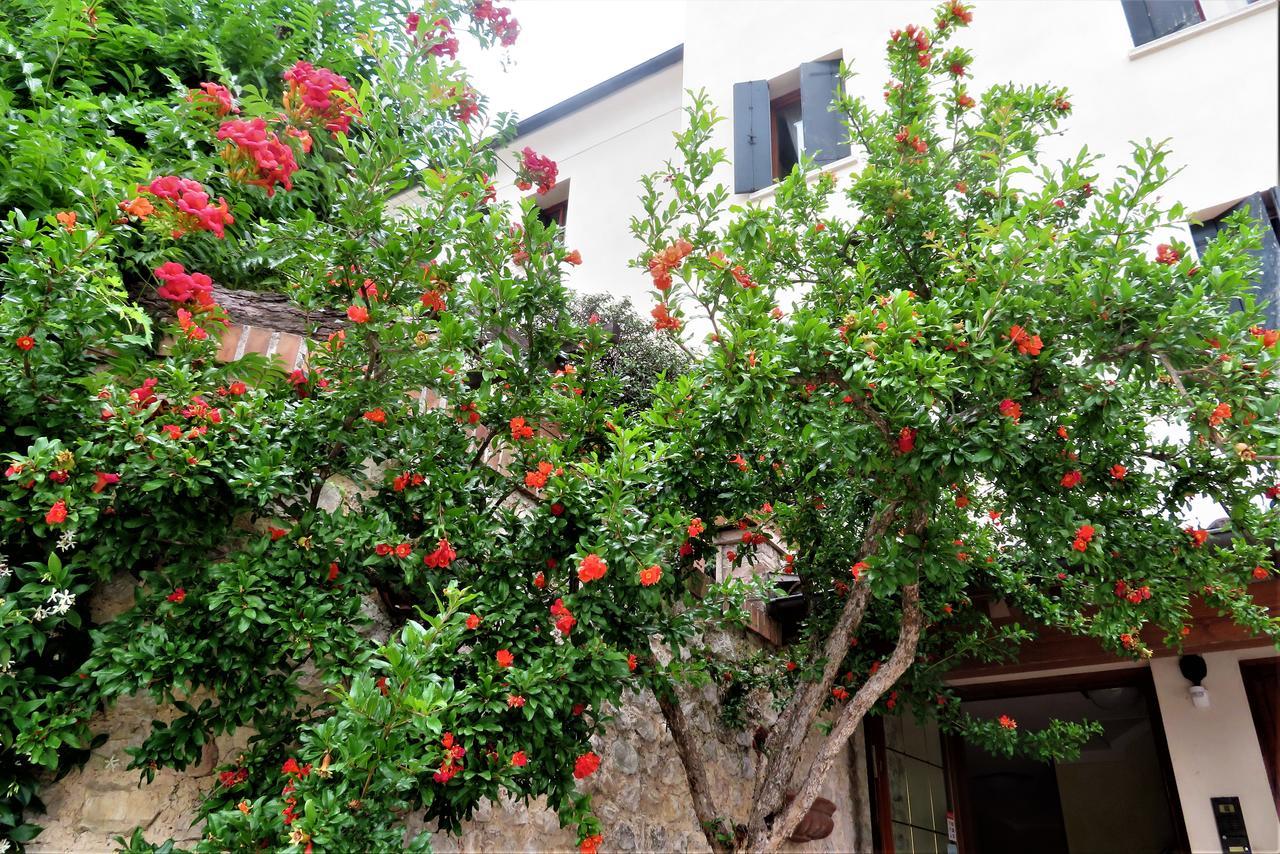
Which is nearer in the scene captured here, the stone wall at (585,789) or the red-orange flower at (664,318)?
the stone wall at (585,789)

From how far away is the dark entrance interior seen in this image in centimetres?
746

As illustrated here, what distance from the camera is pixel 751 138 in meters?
7.09

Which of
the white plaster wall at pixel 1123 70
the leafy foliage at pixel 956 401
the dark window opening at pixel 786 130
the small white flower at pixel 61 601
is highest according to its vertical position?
the dark window opening at pixel 786 130

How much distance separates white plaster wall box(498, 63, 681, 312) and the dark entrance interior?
5427 mm

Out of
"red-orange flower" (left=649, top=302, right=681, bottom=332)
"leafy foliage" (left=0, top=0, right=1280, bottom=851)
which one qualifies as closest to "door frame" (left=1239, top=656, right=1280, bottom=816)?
"leafy foliage" (left=0, top=0, right=1280, bottom=851)

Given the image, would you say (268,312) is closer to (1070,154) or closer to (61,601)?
(61,601)

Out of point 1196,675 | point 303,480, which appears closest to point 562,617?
point 303,480

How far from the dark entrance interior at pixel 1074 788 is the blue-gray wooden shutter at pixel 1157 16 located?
5.29 meters

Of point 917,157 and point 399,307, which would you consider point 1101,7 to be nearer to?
point 917,157

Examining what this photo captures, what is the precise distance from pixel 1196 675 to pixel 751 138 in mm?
Answer: 5498

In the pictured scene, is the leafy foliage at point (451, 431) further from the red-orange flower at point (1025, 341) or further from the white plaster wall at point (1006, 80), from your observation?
the white plaster wall at point (1006, 80)

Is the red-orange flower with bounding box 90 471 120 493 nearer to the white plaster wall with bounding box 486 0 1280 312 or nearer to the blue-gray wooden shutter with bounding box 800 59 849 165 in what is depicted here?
the white plaster wall with bounding box 486 0 1280 312

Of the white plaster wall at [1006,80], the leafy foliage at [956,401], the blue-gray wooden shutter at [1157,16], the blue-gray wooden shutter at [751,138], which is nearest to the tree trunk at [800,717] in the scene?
the leafy foliage at [956,401]

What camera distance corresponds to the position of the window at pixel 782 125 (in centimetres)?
666
